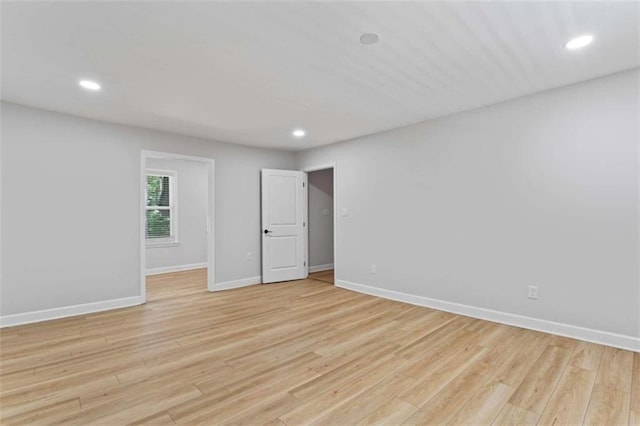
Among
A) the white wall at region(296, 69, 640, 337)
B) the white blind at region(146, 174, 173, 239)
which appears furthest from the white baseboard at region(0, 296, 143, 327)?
the white wall at region(296, 69, 640, 337)

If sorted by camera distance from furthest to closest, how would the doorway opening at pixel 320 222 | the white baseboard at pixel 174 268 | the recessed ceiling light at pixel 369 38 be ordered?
the doorway opening at pixel 320 222, the white baseboard at pixel 174 268, the recessed ceiling light at pixel 369 38

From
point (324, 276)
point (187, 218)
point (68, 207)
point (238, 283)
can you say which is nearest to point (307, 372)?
point (238, 283)

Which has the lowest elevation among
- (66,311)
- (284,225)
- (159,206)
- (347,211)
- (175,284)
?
(175,284)

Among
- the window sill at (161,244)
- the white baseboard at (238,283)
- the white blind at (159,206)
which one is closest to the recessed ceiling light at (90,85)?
the white baseboard at (238,283)

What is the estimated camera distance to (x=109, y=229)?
13.3 feet

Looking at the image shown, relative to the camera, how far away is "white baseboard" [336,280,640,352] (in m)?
2.73

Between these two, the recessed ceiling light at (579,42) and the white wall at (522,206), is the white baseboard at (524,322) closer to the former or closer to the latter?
the white wall at (522,206)

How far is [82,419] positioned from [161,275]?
4.94 metres

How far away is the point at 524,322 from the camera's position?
128 inches

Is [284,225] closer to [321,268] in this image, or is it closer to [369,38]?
[321,268]

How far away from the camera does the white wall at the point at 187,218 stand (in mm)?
6699

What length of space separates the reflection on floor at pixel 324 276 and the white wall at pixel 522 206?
116cm

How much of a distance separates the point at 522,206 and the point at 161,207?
657cm

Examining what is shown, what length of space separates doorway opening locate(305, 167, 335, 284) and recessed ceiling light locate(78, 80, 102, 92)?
3.99m
